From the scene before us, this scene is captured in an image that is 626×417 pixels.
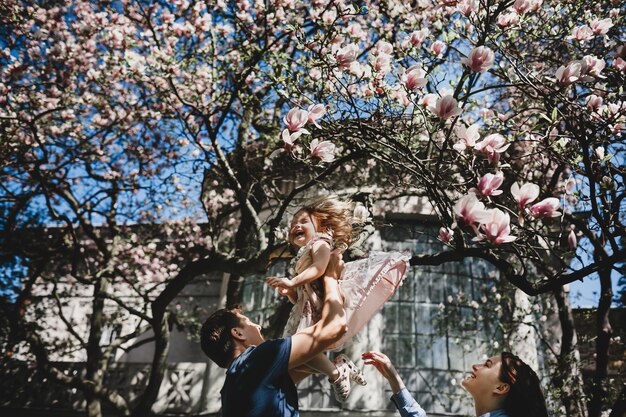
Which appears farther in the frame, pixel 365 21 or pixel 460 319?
pixel 460 319

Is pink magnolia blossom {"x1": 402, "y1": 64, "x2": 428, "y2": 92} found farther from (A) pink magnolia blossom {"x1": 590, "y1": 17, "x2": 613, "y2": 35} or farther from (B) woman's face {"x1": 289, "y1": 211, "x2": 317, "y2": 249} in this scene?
(A) pink magnolia blossom {"x1": 590, "y1": 17, "x2": 613, "y2": 35}

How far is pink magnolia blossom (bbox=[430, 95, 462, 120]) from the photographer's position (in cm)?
294

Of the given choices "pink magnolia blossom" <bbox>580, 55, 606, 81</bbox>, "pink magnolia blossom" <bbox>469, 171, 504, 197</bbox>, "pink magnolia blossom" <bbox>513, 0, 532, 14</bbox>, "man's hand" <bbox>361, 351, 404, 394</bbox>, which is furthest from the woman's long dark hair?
"pink magnolia blossom" <bbox>513, 0, 532, 14</bbox>

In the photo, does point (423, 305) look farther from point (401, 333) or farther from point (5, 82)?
point (5, 82)

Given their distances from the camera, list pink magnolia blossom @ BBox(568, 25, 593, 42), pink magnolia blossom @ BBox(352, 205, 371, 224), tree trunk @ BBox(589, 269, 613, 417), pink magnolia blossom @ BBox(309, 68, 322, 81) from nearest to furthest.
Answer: pink magnolia blossom @ BBox(352, 205, 371, 224), pink magnolia blossom @ BBox(568, 25, 593, 42), pink magnolia blossom @ BBox(309, 68, 322, 81), tree trunk @ BBox(589, 269, 613, 417)

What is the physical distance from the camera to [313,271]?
2598 millimetres

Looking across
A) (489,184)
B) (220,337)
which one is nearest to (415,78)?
(489,184)

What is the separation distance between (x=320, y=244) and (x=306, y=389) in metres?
7.31

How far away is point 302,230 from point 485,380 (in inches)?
50.4

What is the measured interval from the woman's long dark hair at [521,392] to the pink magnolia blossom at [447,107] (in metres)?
1.41

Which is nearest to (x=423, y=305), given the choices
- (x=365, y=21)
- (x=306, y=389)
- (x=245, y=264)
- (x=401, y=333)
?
(x=401, y=333)

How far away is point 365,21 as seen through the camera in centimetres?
837

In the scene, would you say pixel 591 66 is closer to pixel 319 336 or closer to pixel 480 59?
pixel 480 59

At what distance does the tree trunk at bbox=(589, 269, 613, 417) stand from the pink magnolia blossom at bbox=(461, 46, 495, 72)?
13.5 feet
